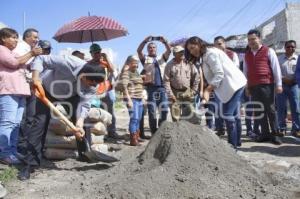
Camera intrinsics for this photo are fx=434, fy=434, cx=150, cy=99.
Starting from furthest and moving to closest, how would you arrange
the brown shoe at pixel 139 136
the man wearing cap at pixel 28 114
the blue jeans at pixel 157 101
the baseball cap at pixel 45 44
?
the blue jeans at pixel 157 101 < the brown shoe at pixel 139 136 < the baseball cap at pixel 45 44 < the man wearing cap at pixel 28 114

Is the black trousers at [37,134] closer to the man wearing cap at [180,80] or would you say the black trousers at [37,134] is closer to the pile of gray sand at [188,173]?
the pile of gray sand at [188,173]

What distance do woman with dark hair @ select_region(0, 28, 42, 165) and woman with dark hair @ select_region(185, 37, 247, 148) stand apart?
6.78 feet

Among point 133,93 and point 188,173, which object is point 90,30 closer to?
point 133,93

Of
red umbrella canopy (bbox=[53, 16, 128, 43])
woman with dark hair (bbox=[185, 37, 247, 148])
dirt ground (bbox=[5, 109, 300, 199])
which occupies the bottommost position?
dirt ground (bbox=[5, 109, 300, 199])

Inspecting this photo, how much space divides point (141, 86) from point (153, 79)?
12.4 inches

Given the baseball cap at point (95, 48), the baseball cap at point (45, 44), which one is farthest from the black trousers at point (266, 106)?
the baseball cap at point (45, 44)

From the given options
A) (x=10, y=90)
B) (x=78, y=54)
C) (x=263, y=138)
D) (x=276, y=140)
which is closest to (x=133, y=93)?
(x=78, y=54)

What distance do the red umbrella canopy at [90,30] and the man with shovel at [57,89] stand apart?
2408 mm

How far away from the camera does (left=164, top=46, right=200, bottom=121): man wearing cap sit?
7.31 m

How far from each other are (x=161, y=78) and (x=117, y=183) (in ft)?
12.7

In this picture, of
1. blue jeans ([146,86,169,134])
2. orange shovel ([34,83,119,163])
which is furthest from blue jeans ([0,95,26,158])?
blue jeans ([146,86,169,134])

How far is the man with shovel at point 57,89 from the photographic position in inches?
191

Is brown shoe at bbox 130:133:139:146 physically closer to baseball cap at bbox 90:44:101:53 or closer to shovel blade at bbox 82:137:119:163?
baseball cap at bbox 90:44:101:53

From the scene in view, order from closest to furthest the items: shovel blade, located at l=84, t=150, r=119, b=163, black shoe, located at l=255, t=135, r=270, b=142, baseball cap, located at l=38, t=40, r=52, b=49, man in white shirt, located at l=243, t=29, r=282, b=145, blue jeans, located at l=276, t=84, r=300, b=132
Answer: shovel blade, located at l=84, t=150, r=119, b=163 → baseball cap, located at l=38, t=40, r=52, b=49 → man in white shirt, located at l=243, t=29, r=282, b=145 → black shoe, located at l=255, t=135, r=270, b=142 → blue jeans, located at l=276, t=84, r=300, b=132
